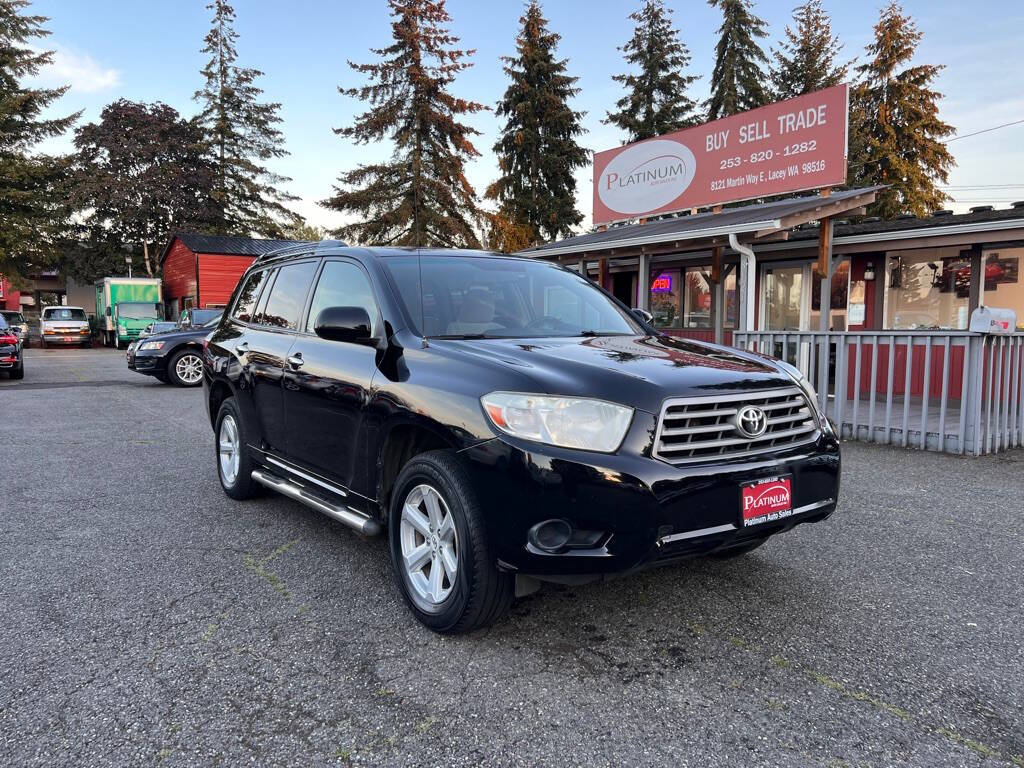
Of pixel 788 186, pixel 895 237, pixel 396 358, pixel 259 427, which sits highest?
pixel 788 186

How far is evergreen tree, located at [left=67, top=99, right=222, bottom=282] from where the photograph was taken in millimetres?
42156

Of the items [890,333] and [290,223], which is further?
[290,223]

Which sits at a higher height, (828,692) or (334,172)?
(334,172)

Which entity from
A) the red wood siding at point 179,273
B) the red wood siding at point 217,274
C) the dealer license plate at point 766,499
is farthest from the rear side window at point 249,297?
the red wood siding at point 179,273

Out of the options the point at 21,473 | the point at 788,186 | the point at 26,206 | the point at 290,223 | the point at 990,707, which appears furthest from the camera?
the point at 290,223

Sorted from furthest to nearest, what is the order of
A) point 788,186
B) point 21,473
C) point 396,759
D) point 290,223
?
point 290,223 < point 788,186 < point 21,473 < point 396,759

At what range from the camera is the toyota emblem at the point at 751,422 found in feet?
9.19

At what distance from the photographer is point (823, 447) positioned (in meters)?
3.09

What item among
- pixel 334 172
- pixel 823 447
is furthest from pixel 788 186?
pixel 334 172

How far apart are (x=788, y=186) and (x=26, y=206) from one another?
3739cm

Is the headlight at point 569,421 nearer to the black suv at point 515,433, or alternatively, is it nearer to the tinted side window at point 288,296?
the black suv at point 515,433

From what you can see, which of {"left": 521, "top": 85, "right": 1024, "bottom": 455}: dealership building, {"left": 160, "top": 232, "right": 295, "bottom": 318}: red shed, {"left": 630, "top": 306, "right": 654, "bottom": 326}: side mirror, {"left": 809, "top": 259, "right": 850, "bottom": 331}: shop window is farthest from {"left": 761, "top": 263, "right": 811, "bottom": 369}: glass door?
{"left": 160, "top": 232, "right": 295, "bottom": 318}: red shed

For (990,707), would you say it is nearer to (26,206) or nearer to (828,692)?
(828,692)

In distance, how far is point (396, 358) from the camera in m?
3.29
